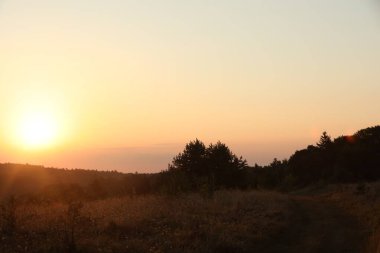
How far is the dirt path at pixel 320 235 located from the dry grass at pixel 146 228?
23.0 inches

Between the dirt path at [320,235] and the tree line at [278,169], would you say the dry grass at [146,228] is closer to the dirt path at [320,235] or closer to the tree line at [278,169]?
the dirt path at [320,235]

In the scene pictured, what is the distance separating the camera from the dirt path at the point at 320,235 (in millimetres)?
18070

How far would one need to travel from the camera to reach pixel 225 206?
27.3 m

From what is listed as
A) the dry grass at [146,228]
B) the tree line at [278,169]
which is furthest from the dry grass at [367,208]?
the tree line at [278,169]

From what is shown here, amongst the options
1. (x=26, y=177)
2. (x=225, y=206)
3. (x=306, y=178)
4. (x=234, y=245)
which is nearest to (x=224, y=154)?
(x=306, y=178)

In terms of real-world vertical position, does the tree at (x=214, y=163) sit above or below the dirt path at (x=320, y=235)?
above

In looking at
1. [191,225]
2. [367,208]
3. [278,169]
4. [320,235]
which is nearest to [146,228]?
[191,225]

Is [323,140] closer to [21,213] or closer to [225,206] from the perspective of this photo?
[225,206]

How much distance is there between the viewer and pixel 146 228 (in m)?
19.6

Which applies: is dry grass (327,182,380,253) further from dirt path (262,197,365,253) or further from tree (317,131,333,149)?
tree (317,131,333,149)

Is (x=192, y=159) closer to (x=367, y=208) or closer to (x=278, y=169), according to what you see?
(x=278, y=169)

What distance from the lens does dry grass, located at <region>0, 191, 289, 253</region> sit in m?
16.4

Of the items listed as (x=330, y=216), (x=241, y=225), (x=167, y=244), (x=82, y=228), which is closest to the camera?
(x=167, y=244)

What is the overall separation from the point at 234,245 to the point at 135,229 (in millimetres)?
4130
